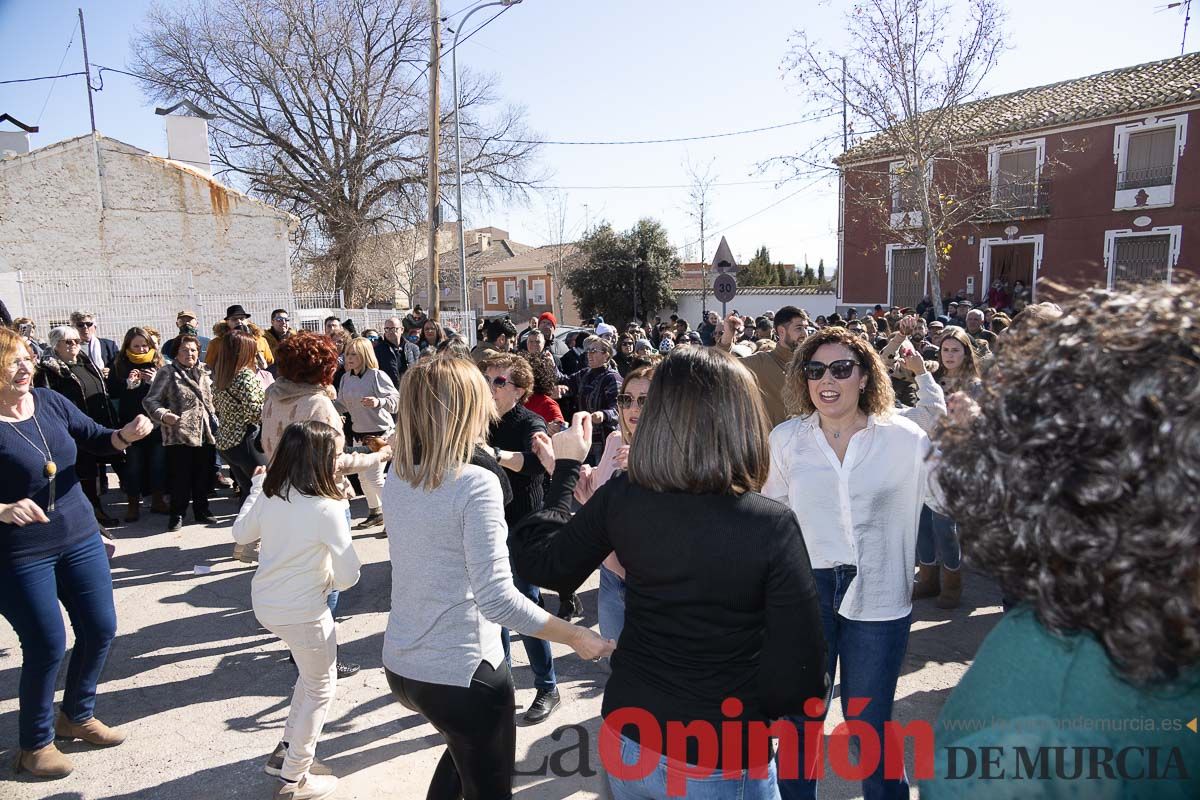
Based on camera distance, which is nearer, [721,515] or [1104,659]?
[1104,659]

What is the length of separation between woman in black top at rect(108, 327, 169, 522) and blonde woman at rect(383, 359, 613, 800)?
248 inches

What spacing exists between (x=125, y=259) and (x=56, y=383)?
45.5ft

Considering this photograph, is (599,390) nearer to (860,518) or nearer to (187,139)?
(860,518)

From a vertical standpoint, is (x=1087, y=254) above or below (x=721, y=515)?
above

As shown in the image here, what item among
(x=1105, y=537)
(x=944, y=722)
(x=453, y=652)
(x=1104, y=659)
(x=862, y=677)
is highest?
(x=1105, y=537)

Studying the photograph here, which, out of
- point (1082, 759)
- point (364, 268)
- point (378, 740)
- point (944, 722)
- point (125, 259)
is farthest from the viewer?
point (364, 268)

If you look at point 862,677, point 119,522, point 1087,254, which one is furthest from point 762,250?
point 862,677

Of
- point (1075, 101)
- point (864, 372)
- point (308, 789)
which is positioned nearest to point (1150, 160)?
point (1075, 101)

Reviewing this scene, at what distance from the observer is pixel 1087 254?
21594 millimetres

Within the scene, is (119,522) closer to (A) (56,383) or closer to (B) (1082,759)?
(A) (56,383)

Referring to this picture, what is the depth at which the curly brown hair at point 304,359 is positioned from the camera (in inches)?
173

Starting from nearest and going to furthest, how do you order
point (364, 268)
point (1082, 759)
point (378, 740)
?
point (1082, 759) < point (378, 740) < point (364, 268)

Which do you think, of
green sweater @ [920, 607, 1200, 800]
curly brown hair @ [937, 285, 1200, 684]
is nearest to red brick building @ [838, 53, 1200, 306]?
curly brown hair @ [937, 285, 1200, 684]

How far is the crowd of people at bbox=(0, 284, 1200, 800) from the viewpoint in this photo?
947 millimetres
